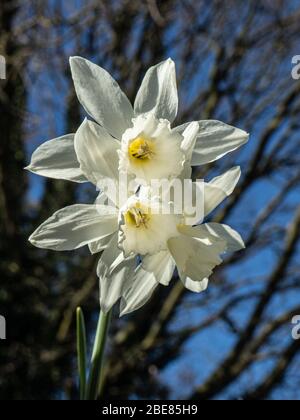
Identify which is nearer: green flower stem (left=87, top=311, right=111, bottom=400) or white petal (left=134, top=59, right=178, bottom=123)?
green flower stem (left=87, top=311, right=111, bottom=400)

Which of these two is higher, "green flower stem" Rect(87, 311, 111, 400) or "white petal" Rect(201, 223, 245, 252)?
"white petal" Rect(201, 223, 245, 252)

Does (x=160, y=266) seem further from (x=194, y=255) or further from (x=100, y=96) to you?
(x=100, y=96)

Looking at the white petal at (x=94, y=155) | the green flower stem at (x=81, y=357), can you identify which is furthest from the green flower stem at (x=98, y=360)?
the white petal at (x=94, y=155)

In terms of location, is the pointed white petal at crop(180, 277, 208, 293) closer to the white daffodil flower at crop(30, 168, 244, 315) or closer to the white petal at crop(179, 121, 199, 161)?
the white daffodil flower at crop(30, 168, 244, 315)

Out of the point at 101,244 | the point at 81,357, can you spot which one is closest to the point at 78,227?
the point at 101,244

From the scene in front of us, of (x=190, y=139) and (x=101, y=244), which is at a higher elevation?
(x=190, y=139)

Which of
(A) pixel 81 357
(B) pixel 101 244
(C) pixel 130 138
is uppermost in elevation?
(C) pixel 130 138

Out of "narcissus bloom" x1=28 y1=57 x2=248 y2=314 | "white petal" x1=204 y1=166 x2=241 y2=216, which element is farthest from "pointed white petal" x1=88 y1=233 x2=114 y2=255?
"white petal" x1=204 y1=166 x2=241 y2=216

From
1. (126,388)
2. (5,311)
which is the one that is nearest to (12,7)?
(5,311)
